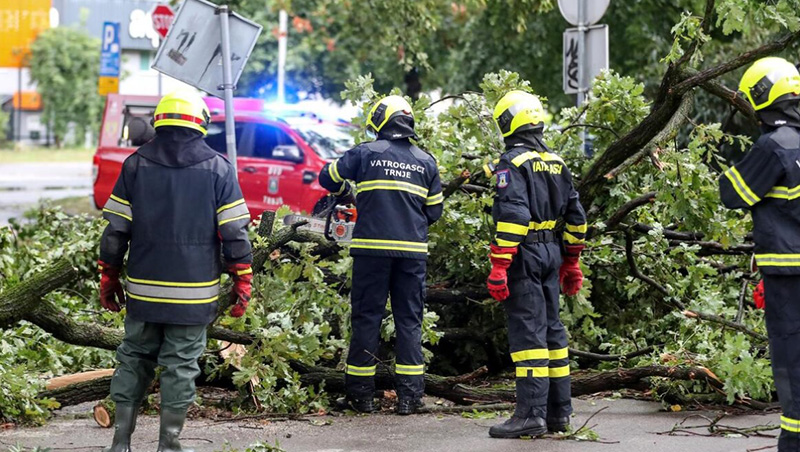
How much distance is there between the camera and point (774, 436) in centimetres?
598

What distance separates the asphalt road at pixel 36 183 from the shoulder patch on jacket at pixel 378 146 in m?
10.9

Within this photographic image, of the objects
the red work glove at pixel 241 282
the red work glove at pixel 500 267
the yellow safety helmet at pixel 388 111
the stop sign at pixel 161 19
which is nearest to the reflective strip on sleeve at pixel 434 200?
the yellow safety helmet at pixel 388 111

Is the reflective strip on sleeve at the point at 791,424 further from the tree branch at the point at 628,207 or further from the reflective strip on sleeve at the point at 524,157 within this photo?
the tree branch at the point at 628,207

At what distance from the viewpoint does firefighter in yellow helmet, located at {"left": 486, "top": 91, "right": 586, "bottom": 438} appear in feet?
19.7

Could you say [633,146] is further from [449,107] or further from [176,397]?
[176,397]

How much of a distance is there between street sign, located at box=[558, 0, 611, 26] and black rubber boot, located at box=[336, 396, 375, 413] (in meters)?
5.21

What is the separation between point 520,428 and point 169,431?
189 cm

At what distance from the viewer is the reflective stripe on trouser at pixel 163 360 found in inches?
212

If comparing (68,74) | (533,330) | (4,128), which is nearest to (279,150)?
(533,330)

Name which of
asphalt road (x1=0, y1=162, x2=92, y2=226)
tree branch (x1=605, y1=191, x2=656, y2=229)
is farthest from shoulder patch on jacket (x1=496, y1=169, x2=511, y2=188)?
asphalt road (x1=0, y1=162, x2=92, y2=226)

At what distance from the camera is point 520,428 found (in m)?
6.04

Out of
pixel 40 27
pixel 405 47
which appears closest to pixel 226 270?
pixel 405 47

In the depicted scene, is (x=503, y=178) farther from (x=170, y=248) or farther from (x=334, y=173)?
(x=170, y=248)

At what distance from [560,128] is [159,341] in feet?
13.0
